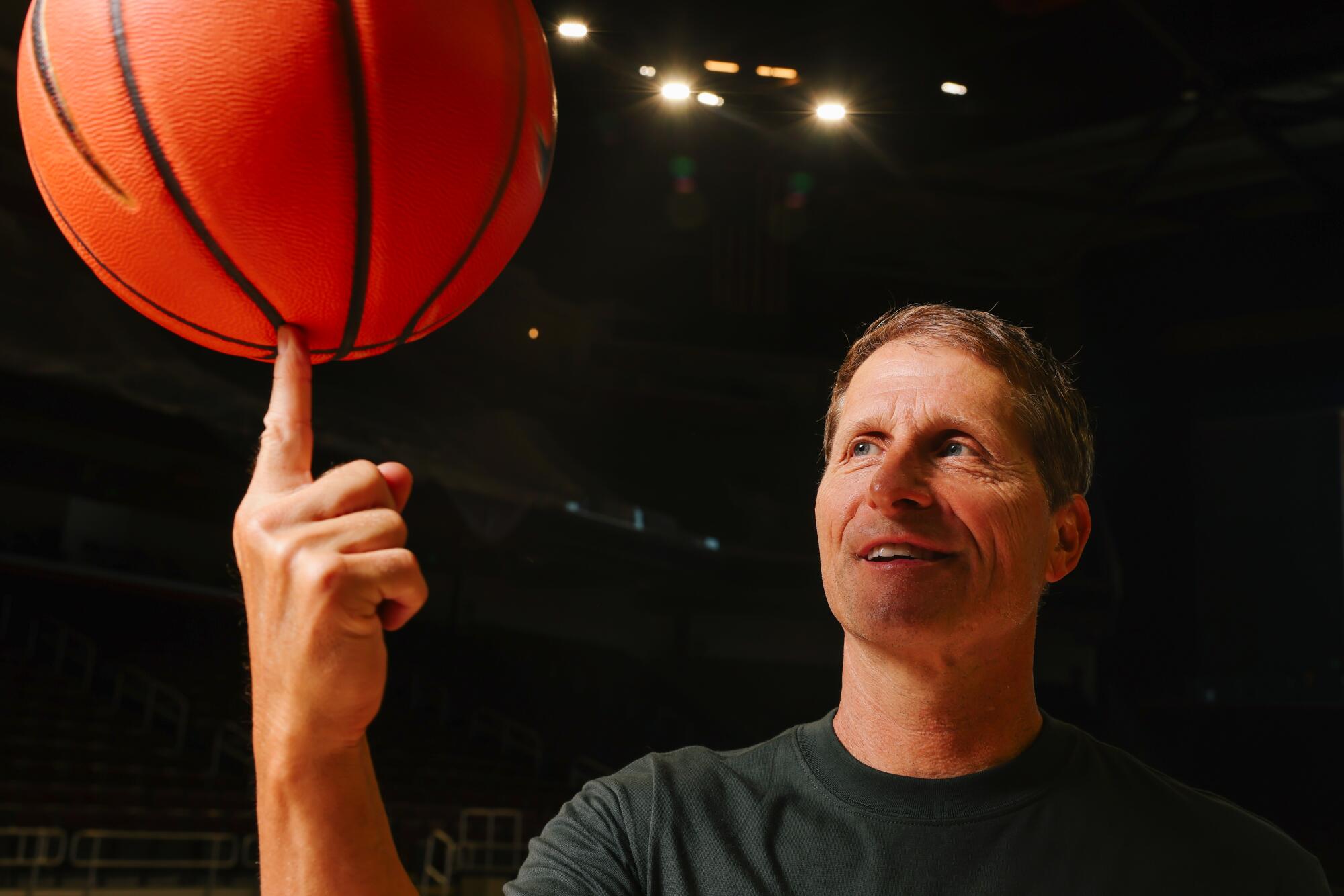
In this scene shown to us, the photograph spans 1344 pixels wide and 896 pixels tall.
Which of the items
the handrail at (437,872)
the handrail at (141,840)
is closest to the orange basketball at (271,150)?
the handrail at (141,840)

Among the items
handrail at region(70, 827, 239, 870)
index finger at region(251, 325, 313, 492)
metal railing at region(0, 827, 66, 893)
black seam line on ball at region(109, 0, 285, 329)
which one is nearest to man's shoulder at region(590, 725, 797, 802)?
index finger at region(251, 325, 313, 492)

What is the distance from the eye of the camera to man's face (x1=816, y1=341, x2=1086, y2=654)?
3.42ft

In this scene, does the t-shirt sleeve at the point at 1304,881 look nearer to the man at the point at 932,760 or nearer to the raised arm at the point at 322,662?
the man at the point at 932,760

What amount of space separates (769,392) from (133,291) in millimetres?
7930

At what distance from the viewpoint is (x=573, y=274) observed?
839cm

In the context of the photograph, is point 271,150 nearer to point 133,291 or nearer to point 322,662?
point 133,291

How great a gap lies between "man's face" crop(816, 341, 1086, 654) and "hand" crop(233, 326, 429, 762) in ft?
1.65

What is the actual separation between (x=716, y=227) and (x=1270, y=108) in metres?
3.67

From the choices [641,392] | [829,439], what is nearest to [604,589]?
[641,392]

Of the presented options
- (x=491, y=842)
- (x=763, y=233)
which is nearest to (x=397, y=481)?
(x=491, y=842)

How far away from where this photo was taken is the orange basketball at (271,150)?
88 cm

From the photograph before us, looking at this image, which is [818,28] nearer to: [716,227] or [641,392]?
[716,227]

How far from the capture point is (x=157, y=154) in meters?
0.90

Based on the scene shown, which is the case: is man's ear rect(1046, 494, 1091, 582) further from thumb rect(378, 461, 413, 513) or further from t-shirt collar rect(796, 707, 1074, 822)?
thumb rect(378, 461, 413, 513)
